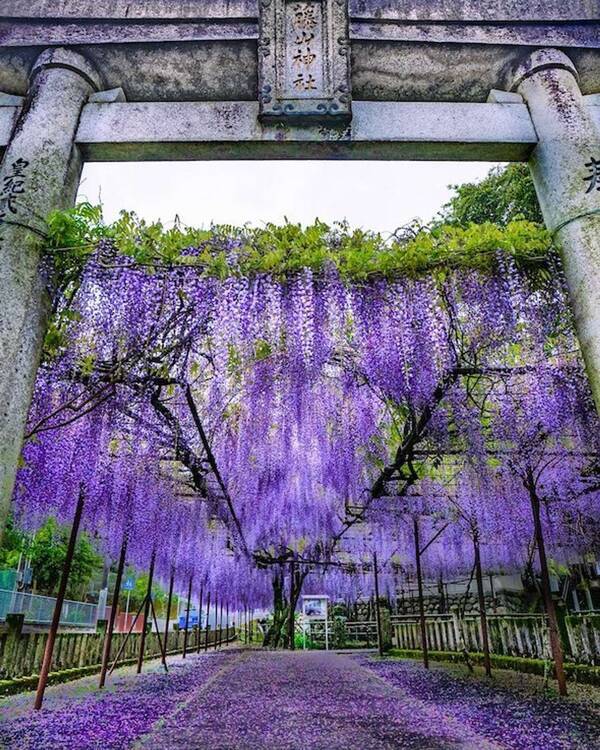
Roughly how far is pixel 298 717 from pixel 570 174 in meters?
4.76

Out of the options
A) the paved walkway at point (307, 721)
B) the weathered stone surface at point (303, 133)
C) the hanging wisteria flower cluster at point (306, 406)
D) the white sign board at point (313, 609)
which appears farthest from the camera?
the white sign board at point (313, 609)

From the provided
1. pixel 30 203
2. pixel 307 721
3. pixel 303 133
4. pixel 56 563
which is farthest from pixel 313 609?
pixel 30 203

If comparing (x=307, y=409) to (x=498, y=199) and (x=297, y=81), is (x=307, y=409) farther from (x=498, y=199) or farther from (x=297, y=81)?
(x=498, y=199)

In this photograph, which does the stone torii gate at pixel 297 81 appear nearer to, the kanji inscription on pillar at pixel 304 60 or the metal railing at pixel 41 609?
the kanji inscription on pillar at pixel 304 60

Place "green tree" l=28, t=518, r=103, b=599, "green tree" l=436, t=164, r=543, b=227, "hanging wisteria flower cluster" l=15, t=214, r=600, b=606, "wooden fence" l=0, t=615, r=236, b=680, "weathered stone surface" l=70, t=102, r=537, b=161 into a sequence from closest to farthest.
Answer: "hanging wisteria flower cluster" l=15, t=214, r=600, b=606 → "weathered stone surface" l=70, t=102, r=537, b=161 → "wooden fence" l=0, t=615, r=236, b=680 → "green tree" l=436, t=164, r=543, b=227 → "green tree" l=28, t=518, r=103, b=599

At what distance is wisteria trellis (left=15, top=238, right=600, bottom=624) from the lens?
11.9ft

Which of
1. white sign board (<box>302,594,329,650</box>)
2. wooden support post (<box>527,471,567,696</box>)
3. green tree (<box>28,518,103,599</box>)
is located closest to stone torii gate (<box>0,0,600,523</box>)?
wooden support post (<box>527,471,567,696</box>)

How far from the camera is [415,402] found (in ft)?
16.1

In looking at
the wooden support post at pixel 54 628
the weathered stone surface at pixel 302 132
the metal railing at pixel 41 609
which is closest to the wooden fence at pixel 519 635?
the weathered stone surface at pixel 302 132

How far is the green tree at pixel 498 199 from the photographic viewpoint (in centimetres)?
846

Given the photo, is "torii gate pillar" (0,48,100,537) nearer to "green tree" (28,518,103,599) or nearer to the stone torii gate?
the stone torii gate

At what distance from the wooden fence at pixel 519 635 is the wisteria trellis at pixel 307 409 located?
1527 mm

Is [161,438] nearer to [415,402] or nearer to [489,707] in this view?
[415,402]

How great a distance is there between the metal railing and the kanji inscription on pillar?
8.06 m
